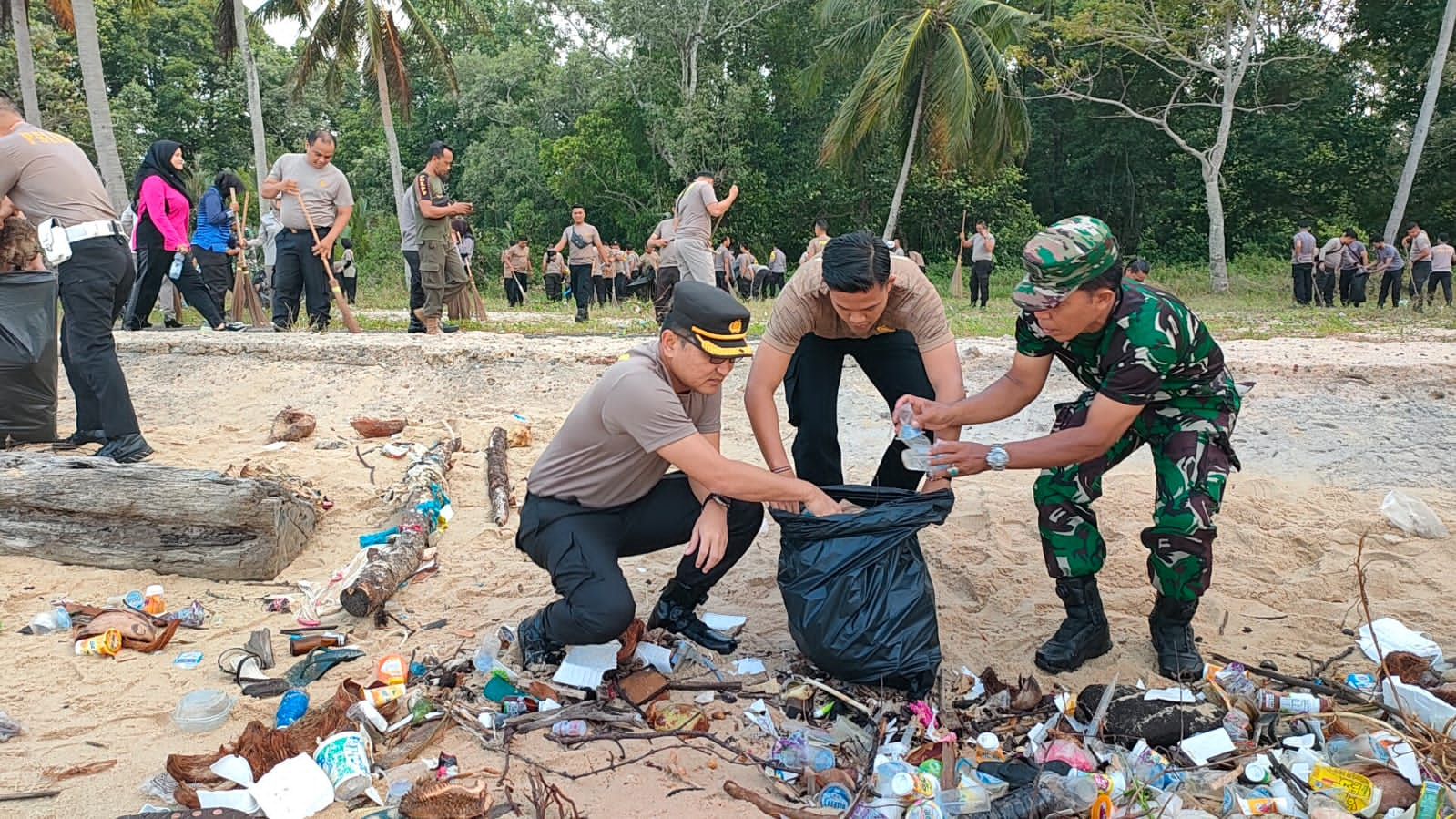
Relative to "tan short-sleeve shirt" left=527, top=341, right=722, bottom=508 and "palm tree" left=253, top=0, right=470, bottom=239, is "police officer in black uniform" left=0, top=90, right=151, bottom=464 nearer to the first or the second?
"tan short-sleeve shirt" left=527, top=341, right=722, bottom=508

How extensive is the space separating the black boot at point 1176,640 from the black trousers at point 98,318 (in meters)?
4.95

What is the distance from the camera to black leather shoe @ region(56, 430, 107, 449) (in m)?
5.20

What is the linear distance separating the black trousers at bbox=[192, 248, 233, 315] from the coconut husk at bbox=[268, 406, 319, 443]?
3739mm

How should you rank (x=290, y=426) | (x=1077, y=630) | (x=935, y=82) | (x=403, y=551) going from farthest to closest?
(x=935, y=82)
(x=290, y=426)
(x=403, y=551)
(x=1077, y=630)

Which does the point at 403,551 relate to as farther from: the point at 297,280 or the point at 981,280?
the point at 981,280

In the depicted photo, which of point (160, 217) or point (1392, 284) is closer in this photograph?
point (160, 217)

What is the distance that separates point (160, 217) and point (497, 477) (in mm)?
4684

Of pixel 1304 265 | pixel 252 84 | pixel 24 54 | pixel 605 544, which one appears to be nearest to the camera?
pixel 605 544

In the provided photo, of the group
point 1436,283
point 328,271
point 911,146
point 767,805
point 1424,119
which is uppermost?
point 911,146

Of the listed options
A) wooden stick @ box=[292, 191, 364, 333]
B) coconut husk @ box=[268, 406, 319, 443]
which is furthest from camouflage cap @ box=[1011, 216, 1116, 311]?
A: wooden stick @ box=[292, 191, 364, 333]

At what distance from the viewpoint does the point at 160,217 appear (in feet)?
25.5

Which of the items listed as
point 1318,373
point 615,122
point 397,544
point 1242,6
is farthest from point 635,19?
point 397,544

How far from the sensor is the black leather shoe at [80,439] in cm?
520

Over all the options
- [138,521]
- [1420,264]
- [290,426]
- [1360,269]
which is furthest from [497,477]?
[1420,264]
